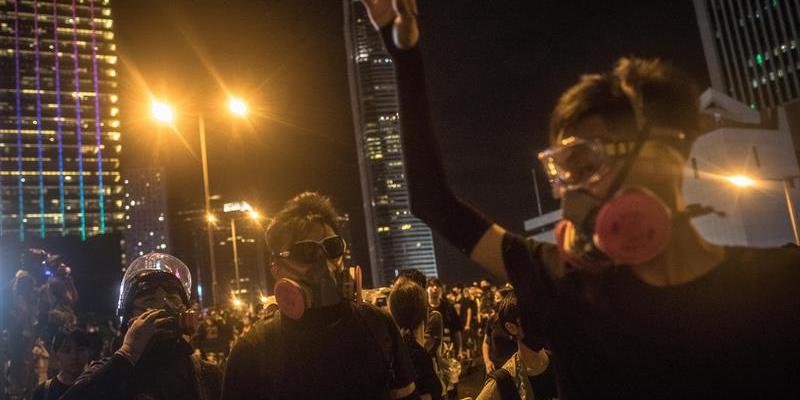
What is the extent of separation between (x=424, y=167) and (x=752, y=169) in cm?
3371

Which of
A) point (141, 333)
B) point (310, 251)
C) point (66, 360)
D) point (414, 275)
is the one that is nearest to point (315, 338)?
point (310, 251)

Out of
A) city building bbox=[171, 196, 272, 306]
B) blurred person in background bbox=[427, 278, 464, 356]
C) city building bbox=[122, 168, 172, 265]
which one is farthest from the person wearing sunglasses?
city building bbox=[122, 168, 172, 265]

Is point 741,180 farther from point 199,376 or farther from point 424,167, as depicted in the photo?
point 424,167

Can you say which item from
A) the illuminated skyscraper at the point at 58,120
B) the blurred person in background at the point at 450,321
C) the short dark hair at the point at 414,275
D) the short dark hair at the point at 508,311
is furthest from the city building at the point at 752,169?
the illuminated skyscraper at the point at 58,120

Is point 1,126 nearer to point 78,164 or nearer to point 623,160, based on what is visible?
point 78,164

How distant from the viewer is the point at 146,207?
13312 centimetres

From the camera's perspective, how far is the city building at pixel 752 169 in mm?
27234

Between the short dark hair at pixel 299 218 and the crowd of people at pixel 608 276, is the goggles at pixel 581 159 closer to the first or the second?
the crowd of people at pixel 608 276

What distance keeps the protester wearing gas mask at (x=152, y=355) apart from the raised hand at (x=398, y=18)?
224cm

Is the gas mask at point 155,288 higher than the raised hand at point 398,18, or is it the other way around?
the raised hand at point 398,18

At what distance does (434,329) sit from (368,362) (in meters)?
3.72

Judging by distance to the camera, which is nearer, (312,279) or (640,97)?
(640,97)

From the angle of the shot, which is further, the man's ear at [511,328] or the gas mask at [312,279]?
the man's ear at [511,328]

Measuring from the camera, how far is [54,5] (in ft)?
313
